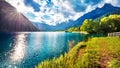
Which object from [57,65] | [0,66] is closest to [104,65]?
[57,65]

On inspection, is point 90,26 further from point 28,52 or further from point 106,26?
point 28,52

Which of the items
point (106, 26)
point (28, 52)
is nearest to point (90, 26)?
point (106, 26)

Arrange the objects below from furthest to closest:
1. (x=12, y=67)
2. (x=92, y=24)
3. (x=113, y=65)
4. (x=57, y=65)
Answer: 1. (x=92, y=24)
2. (x=12, y=67)
3. (x=57, y=65)
4. (x=113, y=65)

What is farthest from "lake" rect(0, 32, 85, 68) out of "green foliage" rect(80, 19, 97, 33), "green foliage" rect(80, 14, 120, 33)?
"green foliage" rect(80, 19, 97, 33)

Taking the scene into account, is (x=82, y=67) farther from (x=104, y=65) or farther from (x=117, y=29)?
(x=117, y=29)

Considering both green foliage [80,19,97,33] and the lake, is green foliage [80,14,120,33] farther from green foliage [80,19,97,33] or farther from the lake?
the lake

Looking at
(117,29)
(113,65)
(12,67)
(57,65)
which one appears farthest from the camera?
(117,29)

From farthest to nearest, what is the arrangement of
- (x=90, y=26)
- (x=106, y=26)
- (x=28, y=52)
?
(x=90, y=26) < (x=106, y=26) < (x=28, y=52)

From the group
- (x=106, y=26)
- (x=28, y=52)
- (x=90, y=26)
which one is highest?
(x=90, y=26)

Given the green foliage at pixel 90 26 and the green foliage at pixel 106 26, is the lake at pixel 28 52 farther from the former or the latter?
the green foliage at pixel 90 26

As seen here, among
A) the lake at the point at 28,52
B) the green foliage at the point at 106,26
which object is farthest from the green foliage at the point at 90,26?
the lake at the point at 28,52

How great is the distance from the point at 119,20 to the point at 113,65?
16747 centimetres

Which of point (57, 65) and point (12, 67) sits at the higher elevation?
point (57, 65)

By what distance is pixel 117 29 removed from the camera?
579ft
